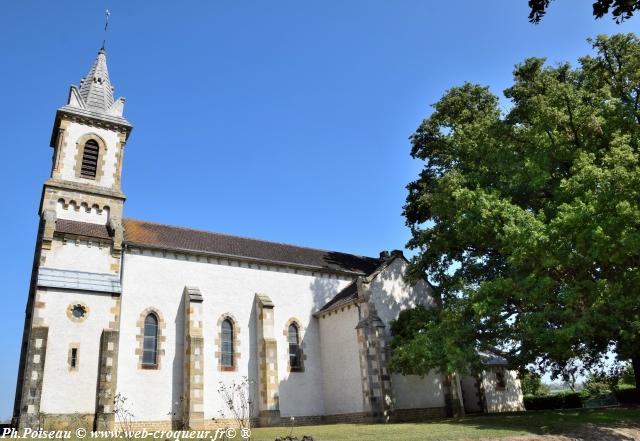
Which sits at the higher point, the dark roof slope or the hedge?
the dark roof slope

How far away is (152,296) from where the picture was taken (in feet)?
80.5

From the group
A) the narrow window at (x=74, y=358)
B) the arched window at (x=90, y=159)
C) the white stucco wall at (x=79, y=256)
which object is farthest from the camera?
the arched window at (x=90, y=159)

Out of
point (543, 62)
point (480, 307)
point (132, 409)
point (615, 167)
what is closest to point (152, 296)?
point (132, 409)

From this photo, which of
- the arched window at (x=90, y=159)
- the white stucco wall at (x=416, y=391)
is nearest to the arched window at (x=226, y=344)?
the white stucco wall at (x=416, y=391)

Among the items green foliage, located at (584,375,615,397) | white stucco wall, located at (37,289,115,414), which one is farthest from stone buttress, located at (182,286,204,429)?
green foliage, located at (584,375,615,397)

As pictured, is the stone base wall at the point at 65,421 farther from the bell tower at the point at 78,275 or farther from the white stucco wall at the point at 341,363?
the white stucco wall at the point at 341,363

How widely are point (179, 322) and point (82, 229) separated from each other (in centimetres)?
724

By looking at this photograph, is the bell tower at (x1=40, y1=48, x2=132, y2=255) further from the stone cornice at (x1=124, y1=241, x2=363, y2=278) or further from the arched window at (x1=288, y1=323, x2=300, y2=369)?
the arched window at (x1=288, y1=323, x2=300, y2=369)

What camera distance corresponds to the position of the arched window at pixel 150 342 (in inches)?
920

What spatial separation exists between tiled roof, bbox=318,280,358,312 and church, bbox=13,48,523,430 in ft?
0.54

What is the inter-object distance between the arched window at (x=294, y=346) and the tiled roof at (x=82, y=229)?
1173 cm

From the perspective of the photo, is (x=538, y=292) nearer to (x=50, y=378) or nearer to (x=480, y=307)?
(x=480, y=307)

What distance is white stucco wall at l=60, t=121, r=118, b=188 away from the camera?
2742 cm

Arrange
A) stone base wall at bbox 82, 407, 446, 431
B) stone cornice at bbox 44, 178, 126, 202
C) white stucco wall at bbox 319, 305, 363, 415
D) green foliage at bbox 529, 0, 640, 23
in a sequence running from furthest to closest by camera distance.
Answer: stone cornice at bbox 44, 178, 126, 202, white stucco wall at bbox 319, 305, 363, 415, stone base wall at bbox 82, 407, 446, 431, green foliage at bbox 529, 0, 640, 23
